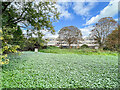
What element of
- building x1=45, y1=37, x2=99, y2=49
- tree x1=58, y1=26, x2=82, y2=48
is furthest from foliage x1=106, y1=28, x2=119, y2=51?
tree x1=58, y1=26, x2=82, y2=48

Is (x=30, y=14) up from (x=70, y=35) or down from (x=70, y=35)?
up

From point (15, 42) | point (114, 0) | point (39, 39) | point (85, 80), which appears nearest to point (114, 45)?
point (114, 0)

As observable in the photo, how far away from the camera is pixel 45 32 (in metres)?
1.81

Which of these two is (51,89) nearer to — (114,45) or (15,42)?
(15,42)

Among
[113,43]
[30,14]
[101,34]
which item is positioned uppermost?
[30,14]

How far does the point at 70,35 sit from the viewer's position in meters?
2.35

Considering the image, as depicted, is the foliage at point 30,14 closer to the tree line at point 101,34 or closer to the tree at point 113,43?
the tree line at point 101,34

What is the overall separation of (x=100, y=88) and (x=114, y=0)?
168cm

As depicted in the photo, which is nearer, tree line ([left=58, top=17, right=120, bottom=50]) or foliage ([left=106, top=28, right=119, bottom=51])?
tree line ([left=58, top=17, right=120, bottom=50])

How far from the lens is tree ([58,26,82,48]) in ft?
7.30

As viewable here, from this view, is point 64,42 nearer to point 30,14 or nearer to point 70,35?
point 70,35

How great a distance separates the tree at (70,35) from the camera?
2227 millimetres

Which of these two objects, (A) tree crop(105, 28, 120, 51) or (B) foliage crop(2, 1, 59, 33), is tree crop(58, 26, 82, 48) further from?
(A) tree crop(105, 28, 120, 51)

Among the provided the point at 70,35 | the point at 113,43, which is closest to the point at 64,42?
the point at 70,35
